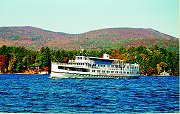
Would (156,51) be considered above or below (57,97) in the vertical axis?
above

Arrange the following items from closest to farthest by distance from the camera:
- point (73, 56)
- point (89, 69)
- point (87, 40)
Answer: point (89, 69) → point (73, 56) → point (87, 40)

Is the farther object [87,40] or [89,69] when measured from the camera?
[87,40]

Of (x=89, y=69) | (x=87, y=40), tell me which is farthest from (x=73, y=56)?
(x=87, y=40)

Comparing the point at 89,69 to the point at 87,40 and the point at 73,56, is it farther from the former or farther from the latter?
the point at 87,40

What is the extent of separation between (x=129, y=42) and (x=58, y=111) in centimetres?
2889

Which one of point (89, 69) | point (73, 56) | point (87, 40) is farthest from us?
point (87, 40)

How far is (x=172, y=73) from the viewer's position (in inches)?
1190

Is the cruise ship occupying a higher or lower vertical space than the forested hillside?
lower

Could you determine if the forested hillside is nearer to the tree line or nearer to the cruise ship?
the tree line

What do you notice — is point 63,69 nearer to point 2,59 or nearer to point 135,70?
point 135,70

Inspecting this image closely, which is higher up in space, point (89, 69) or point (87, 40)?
point (87, 40)

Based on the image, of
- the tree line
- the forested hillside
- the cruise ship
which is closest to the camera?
the cruise ship

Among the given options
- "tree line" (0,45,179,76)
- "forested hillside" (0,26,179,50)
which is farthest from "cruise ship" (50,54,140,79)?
"forested hillside" (0,26,179,50)

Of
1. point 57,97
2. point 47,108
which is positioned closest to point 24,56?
point 57,97
